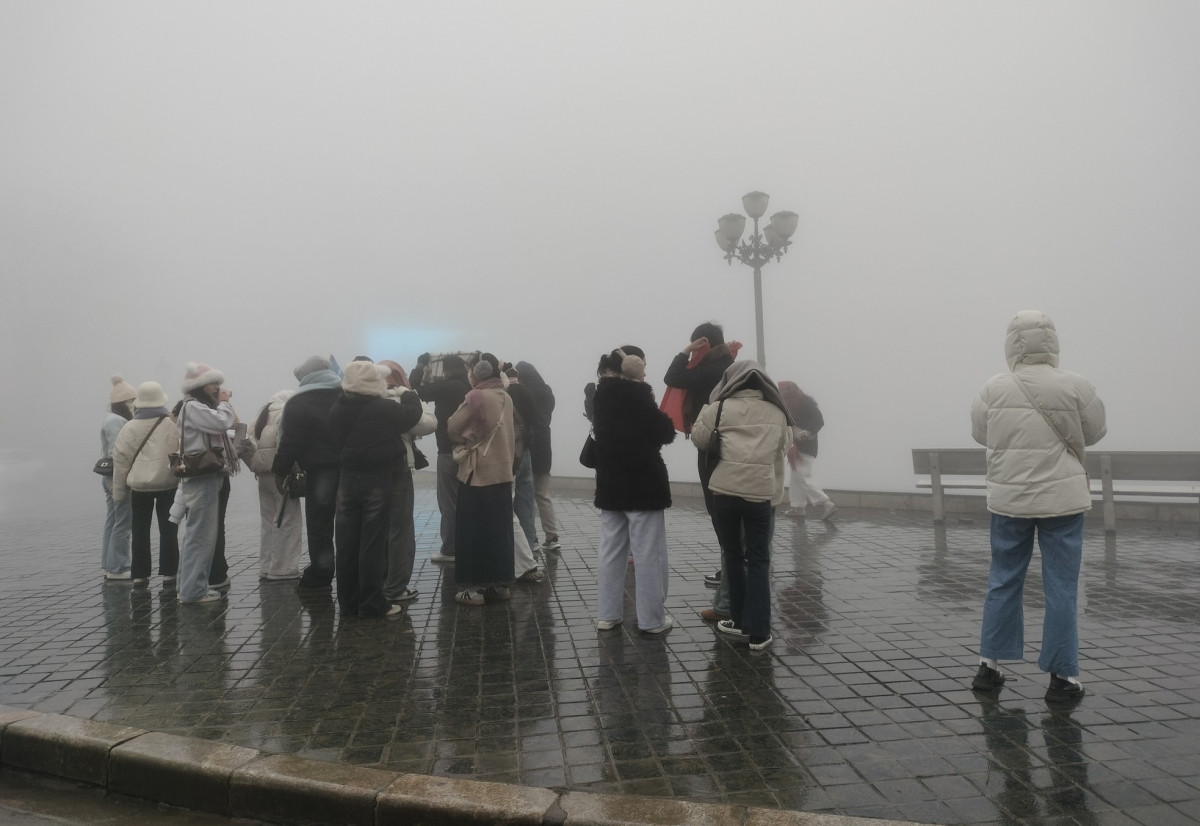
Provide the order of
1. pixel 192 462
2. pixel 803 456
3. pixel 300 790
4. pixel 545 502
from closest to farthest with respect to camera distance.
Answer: pixel 300 790
pixel 192 462
pixel 545 502
pixel 803 456

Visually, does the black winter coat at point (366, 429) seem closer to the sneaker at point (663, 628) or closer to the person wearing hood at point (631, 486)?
the person wearing hood at point (631, 486)

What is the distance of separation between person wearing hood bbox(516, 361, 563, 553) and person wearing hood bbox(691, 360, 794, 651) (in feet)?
9.16

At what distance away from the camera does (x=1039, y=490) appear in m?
4.23

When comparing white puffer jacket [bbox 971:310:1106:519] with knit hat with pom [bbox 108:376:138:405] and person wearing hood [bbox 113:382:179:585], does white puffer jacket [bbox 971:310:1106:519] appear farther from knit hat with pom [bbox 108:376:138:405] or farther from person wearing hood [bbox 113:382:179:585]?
knit hat with pom [bbox 108:376:138:405]

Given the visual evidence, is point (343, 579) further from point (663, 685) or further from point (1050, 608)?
point (1050, 608)

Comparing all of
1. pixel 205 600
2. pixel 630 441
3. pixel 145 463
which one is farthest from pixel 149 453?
pixel 630 441

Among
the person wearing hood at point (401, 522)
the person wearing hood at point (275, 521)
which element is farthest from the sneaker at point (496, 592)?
the person wearing hood at point (275, 521)

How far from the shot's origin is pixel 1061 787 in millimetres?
3209

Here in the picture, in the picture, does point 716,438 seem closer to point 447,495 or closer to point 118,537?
point 447,495

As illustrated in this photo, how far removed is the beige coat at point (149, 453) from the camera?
733cm

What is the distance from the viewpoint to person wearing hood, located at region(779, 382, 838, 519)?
10734 mm

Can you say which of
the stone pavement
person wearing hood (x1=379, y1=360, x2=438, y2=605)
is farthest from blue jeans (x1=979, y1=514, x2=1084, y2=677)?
person wearing hood (x1=379, y1=360, x2=438, y2=605)

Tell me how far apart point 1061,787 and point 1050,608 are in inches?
48.3

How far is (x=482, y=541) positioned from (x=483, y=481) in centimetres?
45
